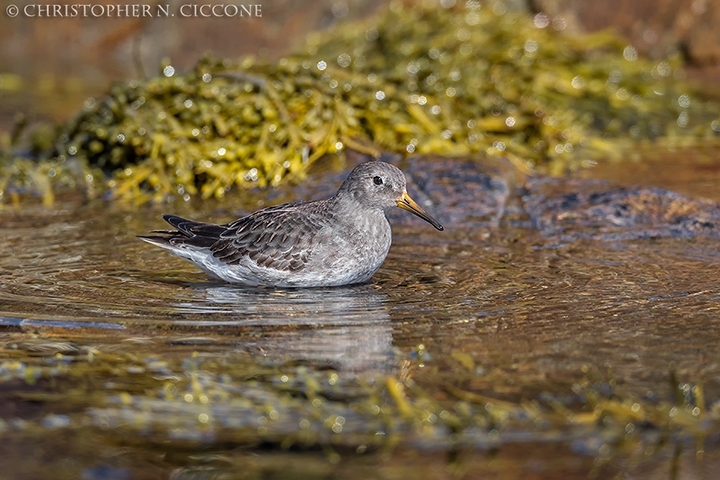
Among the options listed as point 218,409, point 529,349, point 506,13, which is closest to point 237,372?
point 218,409

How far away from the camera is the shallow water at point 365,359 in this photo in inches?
185

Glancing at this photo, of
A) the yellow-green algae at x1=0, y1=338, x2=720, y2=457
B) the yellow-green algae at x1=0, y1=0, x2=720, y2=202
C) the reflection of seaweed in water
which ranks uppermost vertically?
the yellow-green algae at x1=0, y1=0, x2=720, y2=202

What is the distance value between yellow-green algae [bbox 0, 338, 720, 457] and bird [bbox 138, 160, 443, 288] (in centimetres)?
199

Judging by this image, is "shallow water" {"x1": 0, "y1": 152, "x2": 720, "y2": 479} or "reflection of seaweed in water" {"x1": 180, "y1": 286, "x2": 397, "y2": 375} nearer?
"shallow water" {"x1": 0, "y1": 152, "x2": 720, "y2": 479}

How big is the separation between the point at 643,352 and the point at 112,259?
13.3ft

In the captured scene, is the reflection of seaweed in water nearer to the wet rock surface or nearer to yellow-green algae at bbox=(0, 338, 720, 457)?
yellow-green algae at bbox=(0, 338, 720, 457)

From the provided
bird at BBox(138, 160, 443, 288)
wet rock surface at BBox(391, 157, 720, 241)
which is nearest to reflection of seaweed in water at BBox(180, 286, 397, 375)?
bird at BBox(138, 160, 443, 288)

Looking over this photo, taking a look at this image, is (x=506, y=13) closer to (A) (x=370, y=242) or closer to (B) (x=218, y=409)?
(A) (x=370, y=242)

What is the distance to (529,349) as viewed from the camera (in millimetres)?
5895

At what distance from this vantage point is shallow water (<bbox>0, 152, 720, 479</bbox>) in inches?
185

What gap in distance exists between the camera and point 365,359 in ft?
19.2

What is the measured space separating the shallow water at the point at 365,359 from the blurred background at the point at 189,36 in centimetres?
815

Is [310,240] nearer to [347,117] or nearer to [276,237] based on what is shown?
[276,237]

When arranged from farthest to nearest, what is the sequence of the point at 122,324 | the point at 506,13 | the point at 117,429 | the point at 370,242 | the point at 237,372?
1. the point at 506,13
2. the point at 370,242
3. the point at 122,324
4. the point at 237,372
5. the point at 117,429
